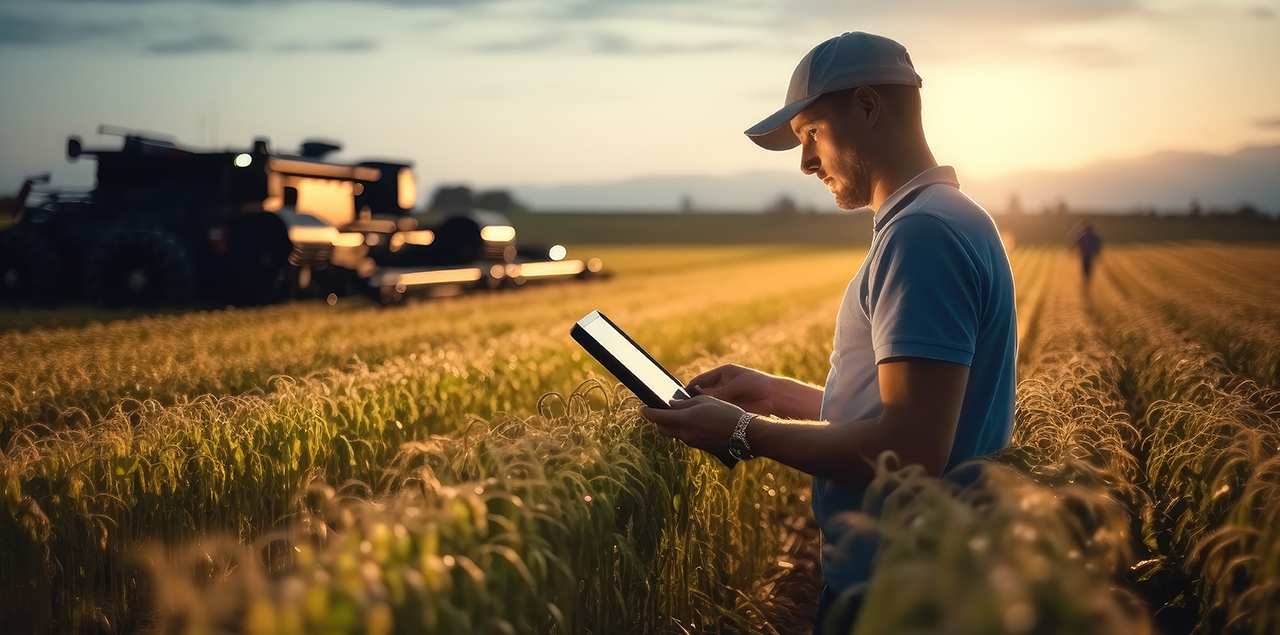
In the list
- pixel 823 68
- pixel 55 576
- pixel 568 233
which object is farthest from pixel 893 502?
pixel 568 233

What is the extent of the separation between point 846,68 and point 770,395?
4.23 feet

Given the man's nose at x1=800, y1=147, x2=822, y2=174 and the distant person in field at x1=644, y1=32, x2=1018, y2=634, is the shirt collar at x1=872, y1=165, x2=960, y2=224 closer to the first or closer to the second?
the distant person in field at x1=644, y1=32, x2=1018, y2=634

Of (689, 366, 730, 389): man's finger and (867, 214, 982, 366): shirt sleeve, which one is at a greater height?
(867, 214, 982, 366): shirt sleeve

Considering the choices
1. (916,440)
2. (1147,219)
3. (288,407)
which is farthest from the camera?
(1147,219)

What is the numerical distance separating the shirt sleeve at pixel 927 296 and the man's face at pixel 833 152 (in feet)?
1.17

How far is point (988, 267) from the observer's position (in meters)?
2.54

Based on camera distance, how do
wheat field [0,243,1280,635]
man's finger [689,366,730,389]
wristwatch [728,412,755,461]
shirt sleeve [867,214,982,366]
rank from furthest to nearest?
man's finger [689,366,730,389] → wristwatch [728,412,755,461] → shirt sleeve [867,214,982,366] → wheat field [0,243,1280,635]

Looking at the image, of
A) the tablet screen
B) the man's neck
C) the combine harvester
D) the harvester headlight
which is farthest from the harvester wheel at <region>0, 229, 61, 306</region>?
the man's neck

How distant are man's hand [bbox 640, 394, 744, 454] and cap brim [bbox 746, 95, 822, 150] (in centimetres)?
85

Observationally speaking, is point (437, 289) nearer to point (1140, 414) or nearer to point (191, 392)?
point (191, 392)

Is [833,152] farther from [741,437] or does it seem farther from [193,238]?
[193,238]

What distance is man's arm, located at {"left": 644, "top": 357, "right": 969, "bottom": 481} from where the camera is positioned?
2.38 metres

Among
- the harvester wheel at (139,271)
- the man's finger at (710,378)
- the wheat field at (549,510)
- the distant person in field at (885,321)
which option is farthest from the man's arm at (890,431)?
the harvester wheel at (139,271)

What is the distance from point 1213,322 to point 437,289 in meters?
15.0
